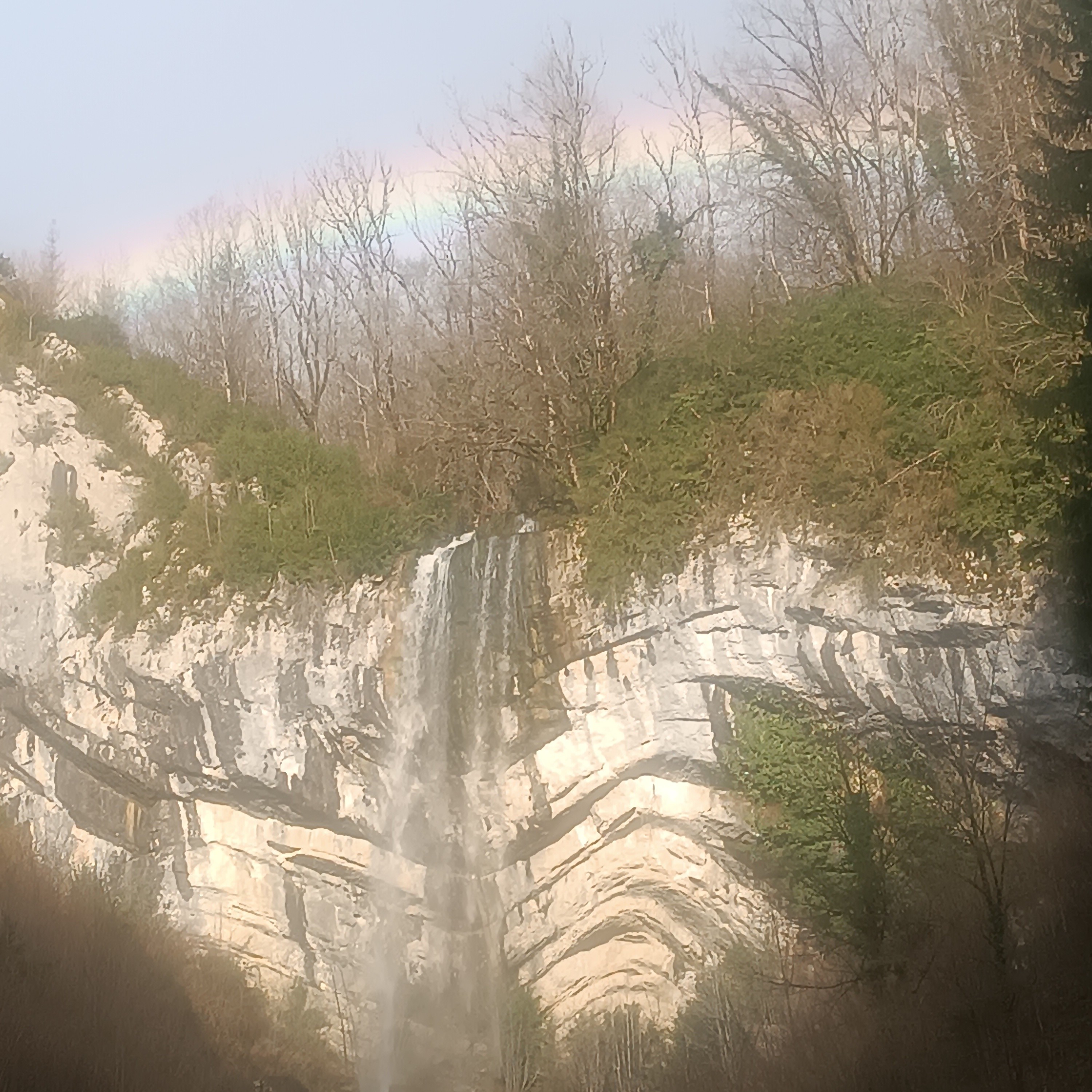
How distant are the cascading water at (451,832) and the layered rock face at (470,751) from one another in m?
0.04

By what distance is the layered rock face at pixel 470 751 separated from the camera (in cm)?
1103

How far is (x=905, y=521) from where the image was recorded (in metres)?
10.4

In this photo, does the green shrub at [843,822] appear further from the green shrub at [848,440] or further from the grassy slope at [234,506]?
the grassy slope at [234,506]

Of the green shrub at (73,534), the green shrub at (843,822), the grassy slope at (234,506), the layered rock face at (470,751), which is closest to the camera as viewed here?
the green shrub at (843,822)

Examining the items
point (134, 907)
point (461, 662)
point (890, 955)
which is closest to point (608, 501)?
point (461, 662)

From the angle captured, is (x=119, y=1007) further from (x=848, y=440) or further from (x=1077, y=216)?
(x=1077, y=216)

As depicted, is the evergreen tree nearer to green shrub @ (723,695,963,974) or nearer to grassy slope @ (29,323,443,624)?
green shrub @ (723,695,963,974)

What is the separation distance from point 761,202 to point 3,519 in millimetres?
16150

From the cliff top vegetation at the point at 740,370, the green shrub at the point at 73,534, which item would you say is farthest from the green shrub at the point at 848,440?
the green shrub at the point at 73,534

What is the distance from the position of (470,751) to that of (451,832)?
1169 millimetres

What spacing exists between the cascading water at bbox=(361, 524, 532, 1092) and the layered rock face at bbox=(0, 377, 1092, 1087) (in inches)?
1.4

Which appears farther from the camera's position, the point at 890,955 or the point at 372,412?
the point at 372,412

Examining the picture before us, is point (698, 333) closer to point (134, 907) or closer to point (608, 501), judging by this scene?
point (608, 501)

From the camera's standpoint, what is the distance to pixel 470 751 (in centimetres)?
1286
